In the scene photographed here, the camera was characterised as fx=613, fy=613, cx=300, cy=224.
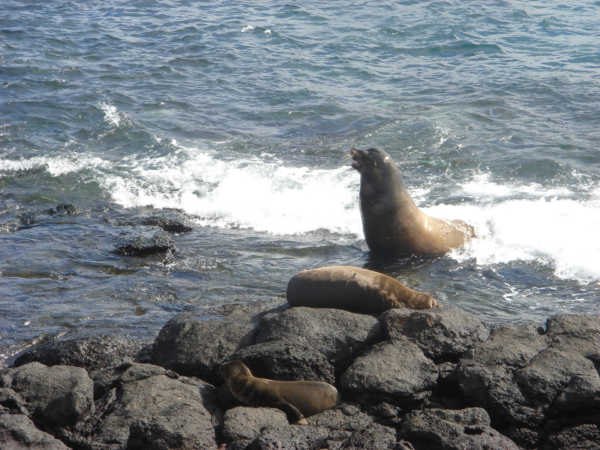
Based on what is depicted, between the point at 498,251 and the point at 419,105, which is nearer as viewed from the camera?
the point at 498,251

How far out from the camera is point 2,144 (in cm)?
1252

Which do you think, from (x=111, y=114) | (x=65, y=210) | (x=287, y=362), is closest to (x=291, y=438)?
(x=287, y=362)

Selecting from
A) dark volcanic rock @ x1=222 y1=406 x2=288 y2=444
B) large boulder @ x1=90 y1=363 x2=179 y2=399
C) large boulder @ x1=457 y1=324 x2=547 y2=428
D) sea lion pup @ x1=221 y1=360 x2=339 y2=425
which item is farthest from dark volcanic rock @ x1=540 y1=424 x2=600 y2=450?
large boulder @ x1=90 y1=363 x2=179 y2=399

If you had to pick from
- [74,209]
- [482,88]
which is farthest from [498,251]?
[482,88]

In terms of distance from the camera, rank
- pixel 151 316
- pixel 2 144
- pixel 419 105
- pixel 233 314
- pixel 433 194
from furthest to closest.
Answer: pixel 419 105, pixel 2 144, pixel 433 194, pixel 151 316, pixel 233 314

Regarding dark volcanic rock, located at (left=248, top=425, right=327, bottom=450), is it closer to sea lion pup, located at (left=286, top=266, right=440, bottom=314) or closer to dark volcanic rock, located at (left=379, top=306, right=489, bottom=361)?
dark volcanic rock, located at (left=379, top=306, right=489, bottom=361)

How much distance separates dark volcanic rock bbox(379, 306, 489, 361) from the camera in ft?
15.9

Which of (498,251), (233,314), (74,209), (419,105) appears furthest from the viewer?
(419,105)

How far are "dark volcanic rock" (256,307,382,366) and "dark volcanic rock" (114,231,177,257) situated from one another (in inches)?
127

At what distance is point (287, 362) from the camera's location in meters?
4.50

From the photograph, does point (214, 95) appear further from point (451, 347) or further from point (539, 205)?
point (451, 347)

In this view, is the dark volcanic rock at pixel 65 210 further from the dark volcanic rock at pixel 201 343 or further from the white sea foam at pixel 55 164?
the dark volcanic rock at pixel 201 343

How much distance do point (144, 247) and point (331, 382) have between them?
412cm

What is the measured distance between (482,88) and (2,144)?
11192mm
